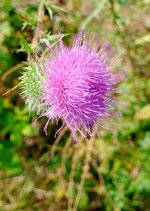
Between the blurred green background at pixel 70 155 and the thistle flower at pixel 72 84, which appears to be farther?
the blurred green background at pixel 70 155

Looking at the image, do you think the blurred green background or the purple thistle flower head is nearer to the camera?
the purple thistle flower head

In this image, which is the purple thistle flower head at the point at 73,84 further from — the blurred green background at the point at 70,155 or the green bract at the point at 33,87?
the blurred green background at the point at 70,155

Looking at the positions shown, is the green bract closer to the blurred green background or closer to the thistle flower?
the thistle flower

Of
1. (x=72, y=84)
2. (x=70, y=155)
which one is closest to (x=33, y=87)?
(x=72, y=84)

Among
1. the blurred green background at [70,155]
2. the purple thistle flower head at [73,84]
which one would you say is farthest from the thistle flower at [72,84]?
the blurred green background at [70,155]

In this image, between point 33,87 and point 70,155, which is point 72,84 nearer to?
point 33,87

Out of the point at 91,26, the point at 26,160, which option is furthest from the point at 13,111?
the point at 91,26

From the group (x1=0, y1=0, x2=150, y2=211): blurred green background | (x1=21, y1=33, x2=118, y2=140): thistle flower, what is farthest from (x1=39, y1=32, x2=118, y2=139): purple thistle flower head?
(x1=0, y1=0, x2=150, y2=211): blurred green background

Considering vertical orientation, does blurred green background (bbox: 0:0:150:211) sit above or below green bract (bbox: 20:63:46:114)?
below
